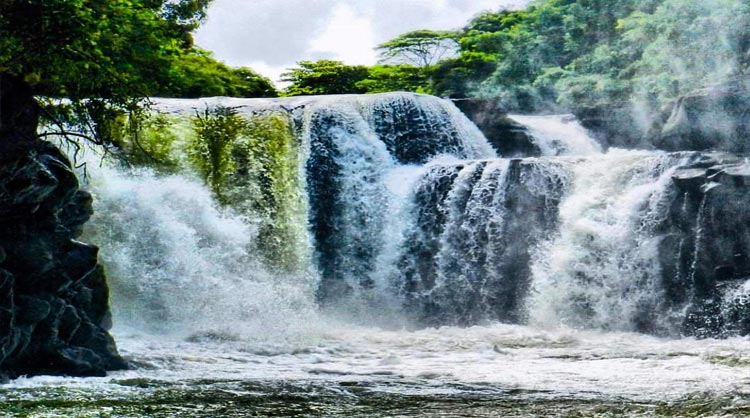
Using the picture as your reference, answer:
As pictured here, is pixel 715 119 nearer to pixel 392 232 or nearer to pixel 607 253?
pixel 607 253

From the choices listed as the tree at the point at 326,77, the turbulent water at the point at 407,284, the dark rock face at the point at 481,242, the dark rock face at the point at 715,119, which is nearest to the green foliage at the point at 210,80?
the tree at the point at 326,77

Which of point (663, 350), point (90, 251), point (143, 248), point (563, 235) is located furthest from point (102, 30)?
point (563, 235)

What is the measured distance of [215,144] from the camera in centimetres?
1861

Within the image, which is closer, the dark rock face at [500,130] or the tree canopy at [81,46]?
the tree canopy at [81,46]

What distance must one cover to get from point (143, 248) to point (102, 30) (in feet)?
21.4

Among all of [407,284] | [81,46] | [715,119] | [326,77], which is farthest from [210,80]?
[81,46]

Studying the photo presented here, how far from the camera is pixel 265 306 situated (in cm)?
1614

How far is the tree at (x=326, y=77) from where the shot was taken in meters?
37.4

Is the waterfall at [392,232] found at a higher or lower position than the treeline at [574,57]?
lower

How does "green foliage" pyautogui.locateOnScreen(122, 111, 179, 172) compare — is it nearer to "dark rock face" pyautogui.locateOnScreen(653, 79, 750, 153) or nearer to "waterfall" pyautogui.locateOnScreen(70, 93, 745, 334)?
"waterfall" pyautogui.locateOnScreen(70, 93, 745, 334)

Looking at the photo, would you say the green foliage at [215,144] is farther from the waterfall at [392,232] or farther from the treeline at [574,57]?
the treeline at [574,57]

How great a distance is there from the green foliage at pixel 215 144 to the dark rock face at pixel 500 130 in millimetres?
5827

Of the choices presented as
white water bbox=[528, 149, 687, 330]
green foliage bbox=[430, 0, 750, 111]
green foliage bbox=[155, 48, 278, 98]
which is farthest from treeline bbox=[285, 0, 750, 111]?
white water bbox=[528, 149, 687, 330]

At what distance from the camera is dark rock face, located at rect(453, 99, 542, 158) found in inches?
845
